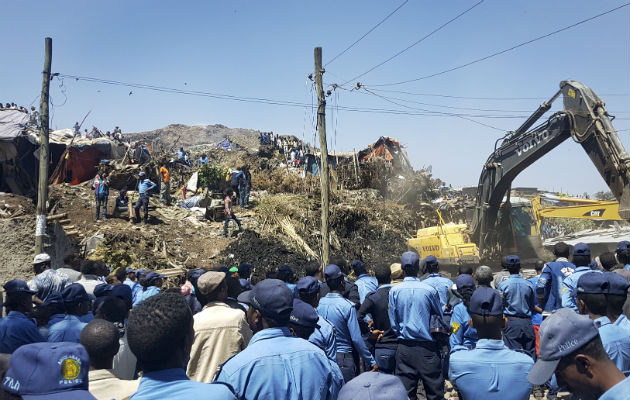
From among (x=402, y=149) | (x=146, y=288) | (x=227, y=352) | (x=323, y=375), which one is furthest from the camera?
(x=402, y=149)

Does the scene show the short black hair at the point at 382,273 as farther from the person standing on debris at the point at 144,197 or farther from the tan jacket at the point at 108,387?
the person standing on debris at the point at 144,197

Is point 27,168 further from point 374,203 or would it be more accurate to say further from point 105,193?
point 374,203

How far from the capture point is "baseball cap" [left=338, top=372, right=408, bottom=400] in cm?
202

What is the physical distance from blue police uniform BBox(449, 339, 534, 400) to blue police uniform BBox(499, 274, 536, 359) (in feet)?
10.2

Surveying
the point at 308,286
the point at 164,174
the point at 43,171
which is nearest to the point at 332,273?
the point at 308,286

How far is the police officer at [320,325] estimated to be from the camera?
4324mm

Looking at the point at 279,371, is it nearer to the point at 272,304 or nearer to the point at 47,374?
the point at 272,304

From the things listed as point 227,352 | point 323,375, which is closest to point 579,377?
point 323,375

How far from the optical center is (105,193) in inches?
664

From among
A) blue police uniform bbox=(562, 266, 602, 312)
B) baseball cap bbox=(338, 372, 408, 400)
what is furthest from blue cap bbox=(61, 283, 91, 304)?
blue police uniform bbox=(562, 266, 602, 312)

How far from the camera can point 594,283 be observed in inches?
135

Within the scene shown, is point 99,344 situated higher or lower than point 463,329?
higher

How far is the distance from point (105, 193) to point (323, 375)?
53.0 feet

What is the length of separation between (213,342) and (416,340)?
7.27 ft
